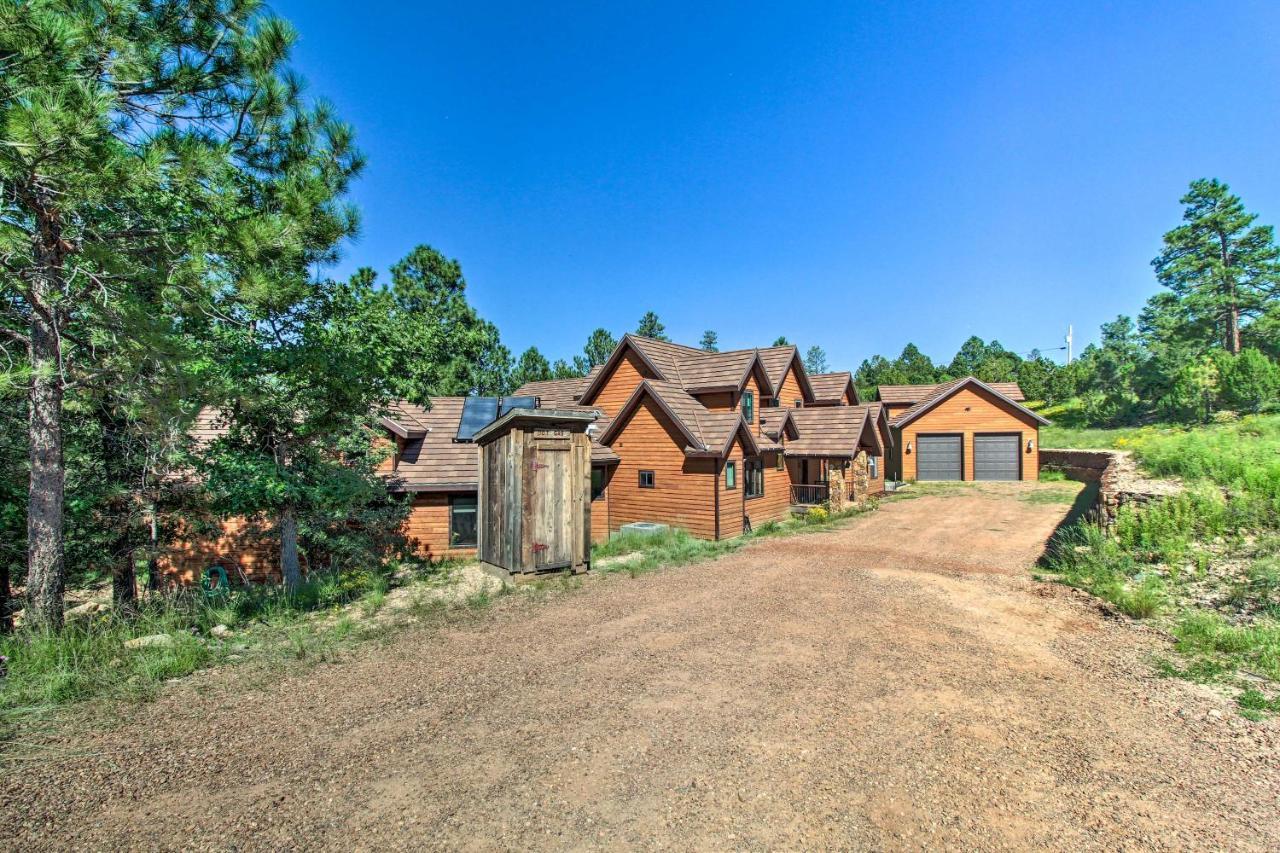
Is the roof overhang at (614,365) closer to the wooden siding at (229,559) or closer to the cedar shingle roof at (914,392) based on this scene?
the wooden siding at (229,559)

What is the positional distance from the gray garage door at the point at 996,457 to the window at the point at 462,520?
2656 cm

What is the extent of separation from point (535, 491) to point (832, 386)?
2261cm

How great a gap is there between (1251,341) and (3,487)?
6166 centimetres

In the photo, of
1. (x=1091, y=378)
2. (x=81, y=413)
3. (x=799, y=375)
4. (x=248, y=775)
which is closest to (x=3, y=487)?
(x=81, y=413)

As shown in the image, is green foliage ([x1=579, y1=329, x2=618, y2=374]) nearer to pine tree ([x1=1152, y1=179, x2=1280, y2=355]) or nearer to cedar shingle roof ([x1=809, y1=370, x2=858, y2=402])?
cedar shingle roof ([x1=809, y1=370, x2=858, y2=402])

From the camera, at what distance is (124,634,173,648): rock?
22.8 feet

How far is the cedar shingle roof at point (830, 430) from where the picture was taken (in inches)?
856

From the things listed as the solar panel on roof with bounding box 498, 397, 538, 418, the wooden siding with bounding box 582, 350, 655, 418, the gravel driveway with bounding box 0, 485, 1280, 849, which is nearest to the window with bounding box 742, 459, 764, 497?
the wooden siding with bounding box 582, 350, 655, 418

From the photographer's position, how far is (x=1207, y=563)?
8.83 metres

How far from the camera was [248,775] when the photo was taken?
4441 mm

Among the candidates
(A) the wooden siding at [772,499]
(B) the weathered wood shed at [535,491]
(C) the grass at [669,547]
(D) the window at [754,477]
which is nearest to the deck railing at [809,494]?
(A) the wooden siding at [772,499]

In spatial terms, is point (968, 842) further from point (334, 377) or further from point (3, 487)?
point (3, 487)

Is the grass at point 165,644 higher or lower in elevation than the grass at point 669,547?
higher

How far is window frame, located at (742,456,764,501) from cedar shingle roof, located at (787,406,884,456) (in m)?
2.57
